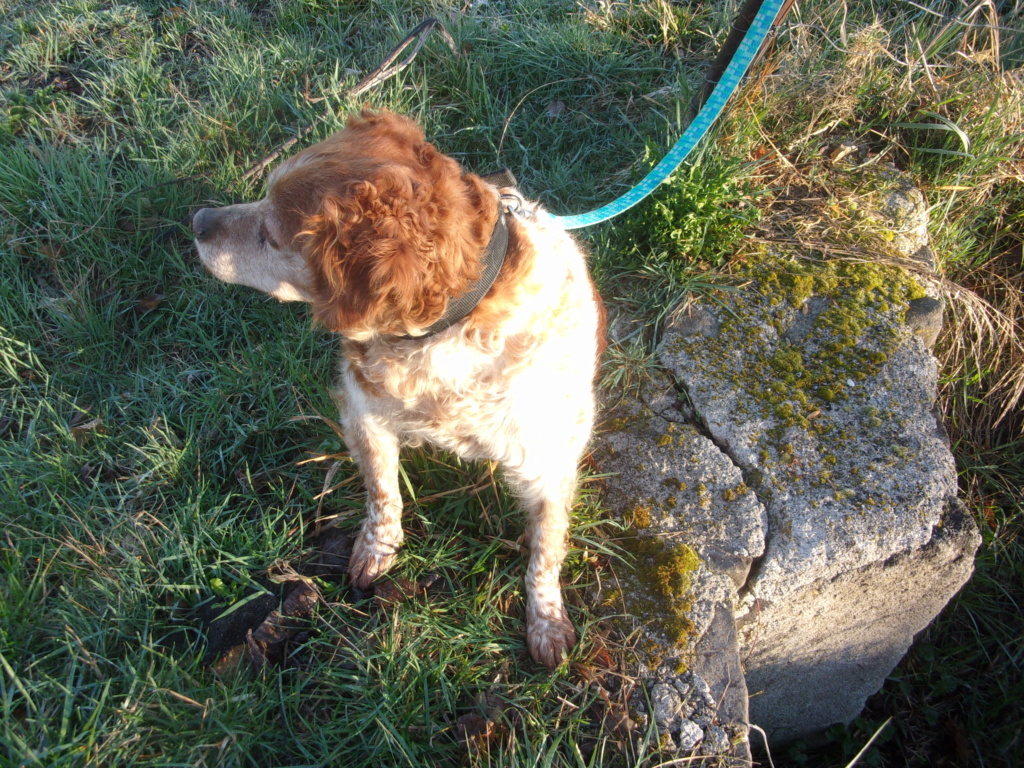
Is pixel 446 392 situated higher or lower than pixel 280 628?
higher

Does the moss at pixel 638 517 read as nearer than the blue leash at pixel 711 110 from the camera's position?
No

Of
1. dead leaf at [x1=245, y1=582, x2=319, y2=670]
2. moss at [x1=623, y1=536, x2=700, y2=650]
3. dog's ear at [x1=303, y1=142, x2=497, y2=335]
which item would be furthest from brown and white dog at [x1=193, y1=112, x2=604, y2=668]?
moss at [x1=623, y1=536, x2=700, y2=650]

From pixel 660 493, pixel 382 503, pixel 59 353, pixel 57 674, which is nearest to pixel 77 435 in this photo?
pixel 59 353

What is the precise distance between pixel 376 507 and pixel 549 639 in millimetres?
869

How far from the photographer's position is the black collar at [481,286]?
191 centimetres

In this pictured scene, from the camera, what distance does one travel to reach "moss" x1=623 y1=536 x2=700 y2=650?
7.67 ft

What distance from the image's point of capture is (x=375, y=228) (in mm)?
1737

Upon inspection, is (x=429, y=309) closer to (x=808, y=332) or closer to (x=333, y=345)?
(x=333, y=345)

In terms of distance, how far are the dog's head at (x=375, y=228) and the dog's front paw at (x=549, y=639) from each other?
4.13 ft

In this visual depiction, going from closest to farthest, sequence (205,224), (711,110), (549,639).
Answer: (205,224)
(549,639)
(711,110)

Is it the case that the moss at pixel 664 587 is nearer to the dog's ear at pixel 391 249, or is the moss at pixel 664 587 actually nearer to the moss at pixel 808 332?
the moss at pixel 808 332

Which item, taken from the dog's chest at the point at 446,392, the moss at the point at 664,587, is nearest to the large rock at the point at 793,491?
the moss at the point at 664,587

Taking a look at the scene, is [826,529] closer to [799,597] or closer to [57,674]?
[799,597]

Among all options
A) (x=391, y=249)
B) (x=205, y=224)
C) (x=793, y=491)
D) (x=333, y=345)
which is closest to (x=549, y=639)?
(x=793, y=491)
